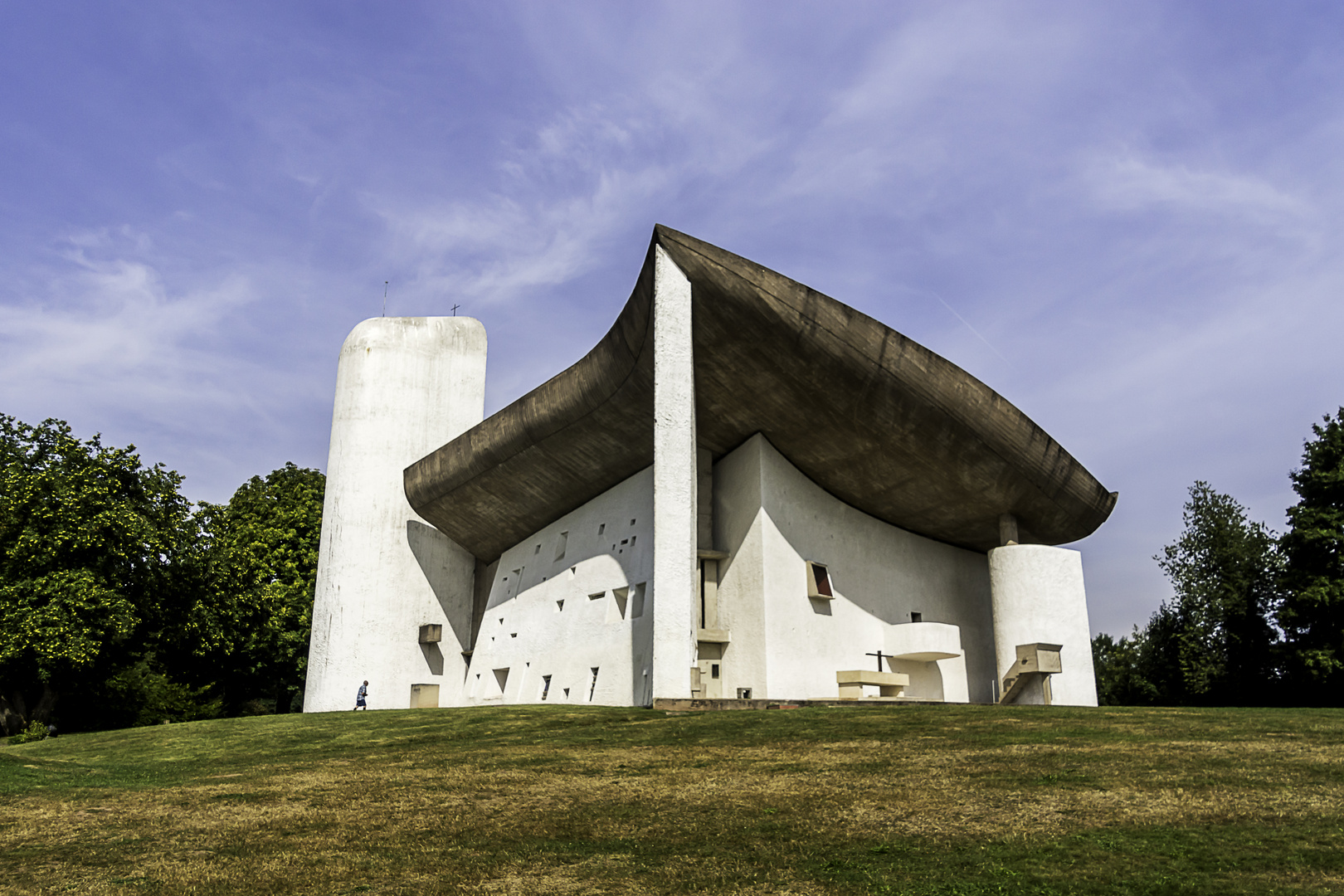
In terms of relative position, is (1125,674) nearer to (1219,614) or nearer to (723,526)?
(1219,614)

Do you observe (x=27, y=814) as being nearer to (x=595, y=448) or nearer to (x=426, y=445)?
(x=595, y=448)

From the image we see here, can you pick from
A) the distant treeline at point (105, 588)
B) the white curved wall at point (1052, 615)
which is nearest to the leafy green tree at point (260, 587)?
the distant treeline at point (105, 588)

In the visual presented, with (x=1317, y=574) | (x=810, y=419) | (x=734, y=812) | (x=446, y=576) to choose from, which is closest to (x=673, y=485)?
(x=810, y=419)

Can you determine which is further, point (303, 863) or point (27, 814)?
point (27, 814)

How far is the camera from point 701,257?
62.9ft

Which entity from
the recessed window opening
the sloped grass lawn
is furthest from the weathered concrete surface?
the recessed window opening

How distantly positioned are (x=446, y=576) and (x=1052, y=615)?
18256 mm

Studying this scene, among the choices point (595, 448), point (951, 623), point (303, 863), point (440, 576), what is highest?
point (595, 448)

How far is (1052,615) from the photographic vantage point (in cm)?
2281

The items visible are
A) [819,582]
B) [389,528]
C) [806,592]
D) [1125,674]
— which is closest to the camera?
[806,592]

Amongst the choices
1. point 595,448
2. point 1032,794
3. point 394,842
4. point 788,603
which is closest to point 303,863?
point 394,842

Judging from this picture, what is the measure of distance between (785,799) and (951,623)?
18.4 m

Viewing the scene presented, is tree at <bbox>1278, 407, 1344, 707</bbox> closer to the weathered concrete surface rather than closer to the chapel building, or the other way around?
the chapel building

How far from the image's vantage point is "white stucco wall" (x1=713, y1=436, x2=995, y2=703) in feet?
72.0
